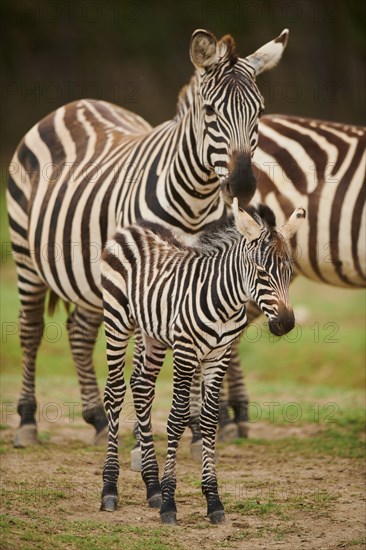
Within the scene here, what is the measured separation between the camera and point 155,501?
6176 mm

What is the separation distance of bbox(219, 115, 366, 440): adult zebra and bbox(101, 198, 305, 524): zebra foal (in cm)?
234

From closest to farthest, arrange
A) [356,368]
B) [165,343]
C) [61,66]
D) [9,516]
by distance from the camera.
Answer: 1. [9,516]
2. [165,343]
3. [356,368]
4. [61,66]

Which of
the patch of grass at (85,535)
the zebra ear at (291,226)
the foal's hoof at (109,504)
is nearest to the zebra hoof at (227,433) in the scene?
the foal's hoof at (109,504)

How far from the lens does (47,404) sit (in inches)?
396

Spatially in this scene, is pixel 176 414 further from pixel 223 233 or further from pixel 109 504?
pixel 223 233

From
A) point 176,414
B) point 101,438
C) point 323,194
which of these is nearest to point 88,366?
point 101,438

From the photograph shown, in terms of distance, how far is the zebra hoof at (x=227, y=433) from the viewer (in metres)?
8.66

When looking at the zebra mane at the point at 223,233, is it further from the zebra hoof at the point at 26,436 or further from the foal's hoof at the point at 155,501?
the zebra hoof at the point at 26,436

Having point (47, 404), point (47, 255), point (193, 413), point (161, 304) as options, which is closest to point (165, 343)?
point (161, 304)

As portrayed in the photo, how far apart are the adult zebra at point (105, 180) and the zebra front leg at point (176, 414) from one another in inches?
48.1

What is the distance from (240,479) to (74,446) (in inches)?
71.2

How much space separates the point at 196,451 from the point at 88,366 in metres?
1.43

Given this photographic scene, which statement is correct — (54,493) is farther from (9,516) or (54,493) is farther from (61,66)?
(61,66)

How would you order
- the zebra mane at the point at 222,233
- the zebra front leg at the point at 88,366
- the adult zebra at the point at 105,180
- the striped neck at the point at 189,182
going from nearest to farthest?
the zebra mane at the point at 222,233 → the adult zebra at the point at 105,180 → the striped neck at the point at 189,182 → the zebra front leg at the point at 88,366
